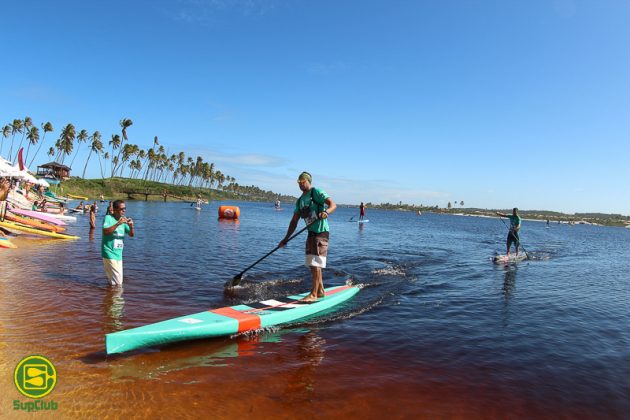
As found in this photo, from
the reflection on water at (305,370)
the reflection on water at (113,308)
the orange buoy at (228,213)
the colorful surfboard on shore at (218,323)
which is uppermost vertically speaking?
the orange buoy at (228,213)

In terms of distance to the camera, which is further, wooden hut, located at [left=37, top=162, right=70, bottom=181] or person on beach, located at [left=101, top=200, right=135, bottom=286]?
wooden hut, located at [left=37, top=162, right=70, bottom=181]

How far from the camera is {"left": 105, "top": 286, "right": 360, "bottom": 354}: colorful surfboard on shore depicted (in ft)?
16.7

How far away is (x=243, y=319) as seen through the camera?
638 centimetres

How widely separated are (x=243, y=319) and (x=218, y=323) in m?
0.51

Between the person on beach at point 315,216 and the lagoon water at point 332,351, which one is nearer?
the lagoon water at point 332,351

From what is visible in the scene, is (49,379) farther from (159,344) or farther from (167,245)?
(167,245)

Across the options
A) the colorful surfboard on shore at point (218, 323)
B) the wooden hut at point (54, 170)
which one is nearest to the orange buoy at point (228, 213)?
the colorful surfboard on shore at point (218, 323)

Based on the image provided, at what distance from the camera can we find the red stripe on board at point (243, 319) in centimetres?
632

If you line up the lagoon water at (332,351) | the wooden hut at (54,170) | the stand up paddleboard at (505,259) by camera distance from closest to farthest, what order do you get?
1. the lagoon water at (332,351)
2. the stand up paddleboard at (505,259)
3. the wooden hut at (54,170)

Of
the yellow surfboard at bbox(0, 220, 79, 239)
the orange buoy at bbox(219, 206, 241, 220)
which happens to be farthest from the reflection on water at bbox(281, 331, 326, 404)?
the orange buoy at bbox(219, 206, 241, 220)

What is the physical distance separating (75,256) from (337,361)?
1190 centimetres

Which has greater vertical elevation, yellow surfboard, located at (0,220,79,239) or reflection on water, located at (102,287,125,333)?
yellow surfboard, located at (0,220,79,239)

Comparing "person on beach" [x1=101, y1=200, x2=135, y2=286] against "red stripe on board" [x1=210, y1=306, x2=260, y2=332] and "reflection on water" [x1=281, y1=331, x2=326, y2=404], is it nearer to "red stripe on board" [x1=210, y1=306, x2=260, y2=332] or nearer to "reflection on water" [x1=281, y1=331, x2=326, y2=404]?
"red stripe on board" [x1=210, y1=306, x2=260, y2=332]

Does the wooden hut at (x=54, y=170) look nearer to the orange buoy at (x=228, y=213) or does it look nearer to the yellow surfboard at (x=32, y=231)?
the orange buoy at (x=228, y=213)
